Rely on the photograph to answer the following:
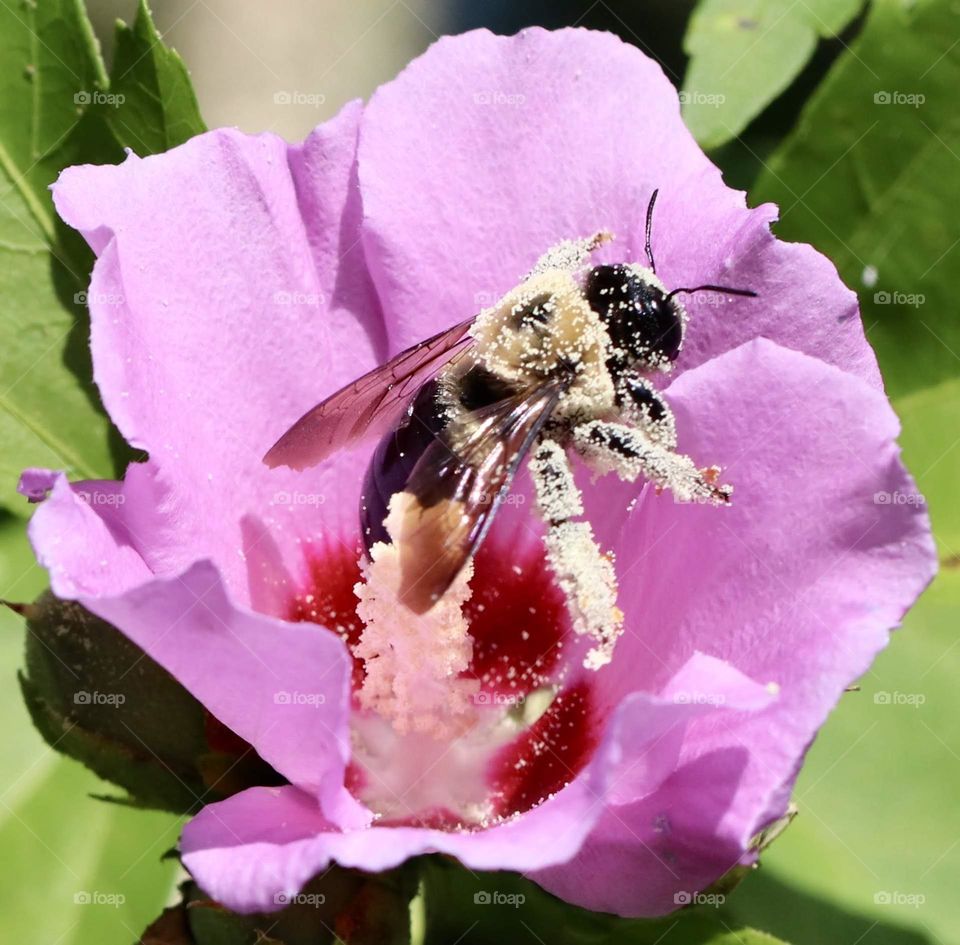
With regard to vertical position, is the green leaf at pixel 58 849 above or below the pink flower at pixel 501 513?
below

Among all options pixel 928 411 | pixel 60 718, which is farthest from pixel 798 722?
pixel 928 411

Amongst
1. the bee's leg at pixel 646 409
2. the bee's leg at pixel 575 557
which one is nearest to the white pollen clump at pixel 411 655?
the bee's leg at pixel 575 557

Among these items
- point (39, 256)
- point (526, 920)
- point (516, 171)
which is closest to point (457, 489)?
point (516, 171)

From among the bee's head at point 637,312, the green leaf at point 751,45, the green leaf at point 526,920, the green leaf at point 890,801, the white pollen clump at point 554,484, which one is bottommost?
the green leaf at point 890,801

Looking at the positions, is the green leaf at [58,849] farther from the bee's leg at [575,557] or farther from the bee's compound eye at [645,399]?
the bee's compound eye at [645,399]

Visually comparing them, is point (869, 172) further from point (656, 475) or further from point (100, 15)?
point (100, 15)

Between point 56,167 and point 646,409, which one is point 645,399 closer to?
point 646,409

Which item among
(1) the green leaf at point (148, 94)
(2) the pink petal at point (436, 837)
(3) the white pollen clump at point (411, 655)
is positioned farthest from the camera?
(1) the green leaf at point (148, 94)
